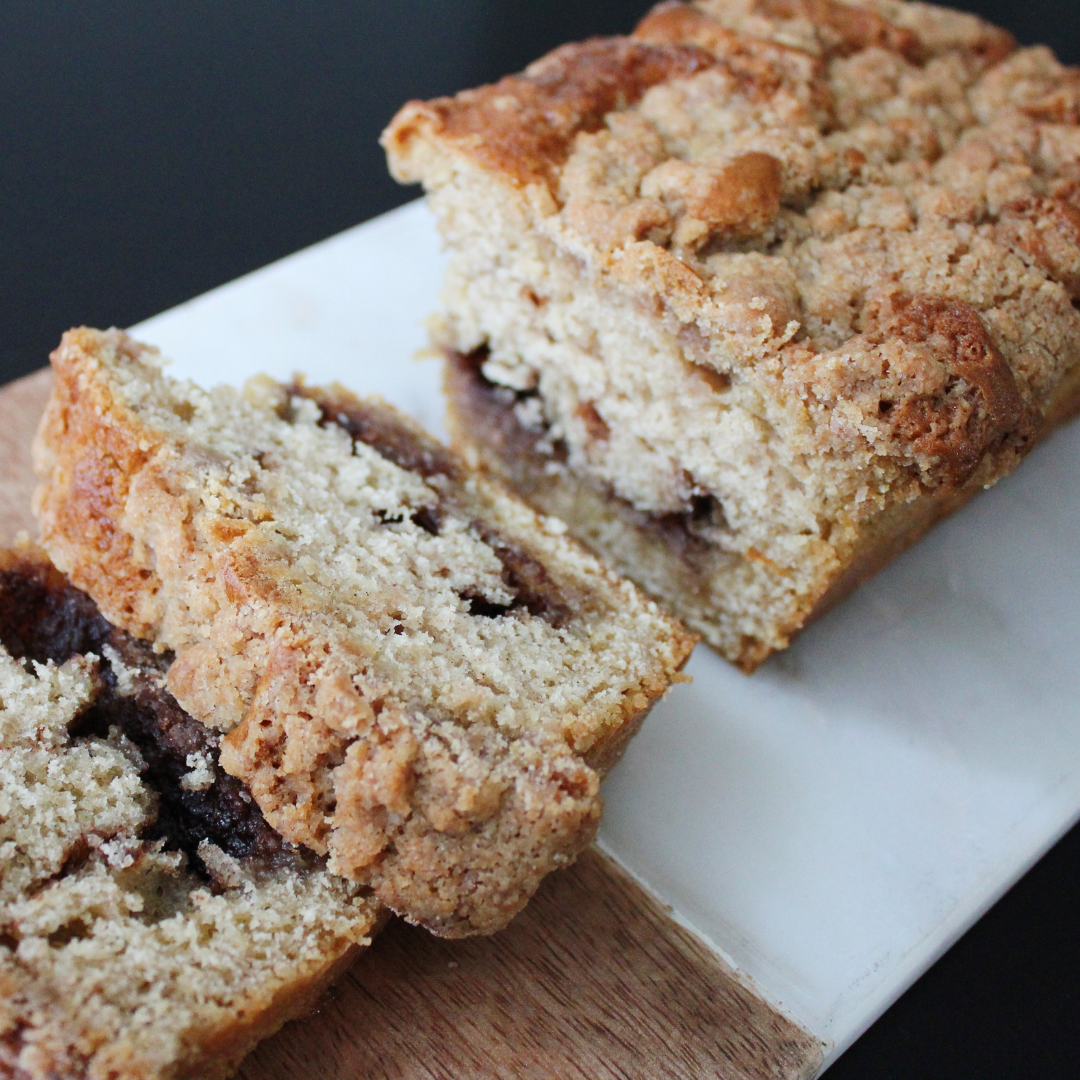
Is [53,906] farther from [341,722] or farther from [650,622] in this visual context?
[650,622]

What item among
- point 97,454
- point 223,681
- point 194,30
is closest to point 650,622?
point 223,681

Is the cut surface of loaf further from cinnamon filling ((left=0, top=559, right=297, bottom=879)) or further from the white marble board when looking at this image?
the white marble board

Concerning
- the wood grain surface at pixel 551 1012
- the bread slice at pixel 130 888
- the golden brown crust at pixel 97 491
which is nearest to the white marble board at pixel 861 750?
the wood grain surface at pixel 551 1012

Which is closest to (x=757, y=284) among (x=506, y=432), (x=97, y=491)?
(x=506, y=432)

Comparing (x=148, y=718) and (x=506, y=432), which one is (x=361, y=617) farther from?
(x=506, y=432)

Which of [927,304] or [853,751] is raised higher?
[927,304]

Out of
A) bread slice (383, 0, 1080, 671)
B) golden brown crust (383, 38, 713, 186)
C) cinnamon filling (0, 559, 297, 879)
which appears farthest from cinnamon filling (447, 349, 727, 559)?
cinnamon filling (0, 559, 297, 879)
